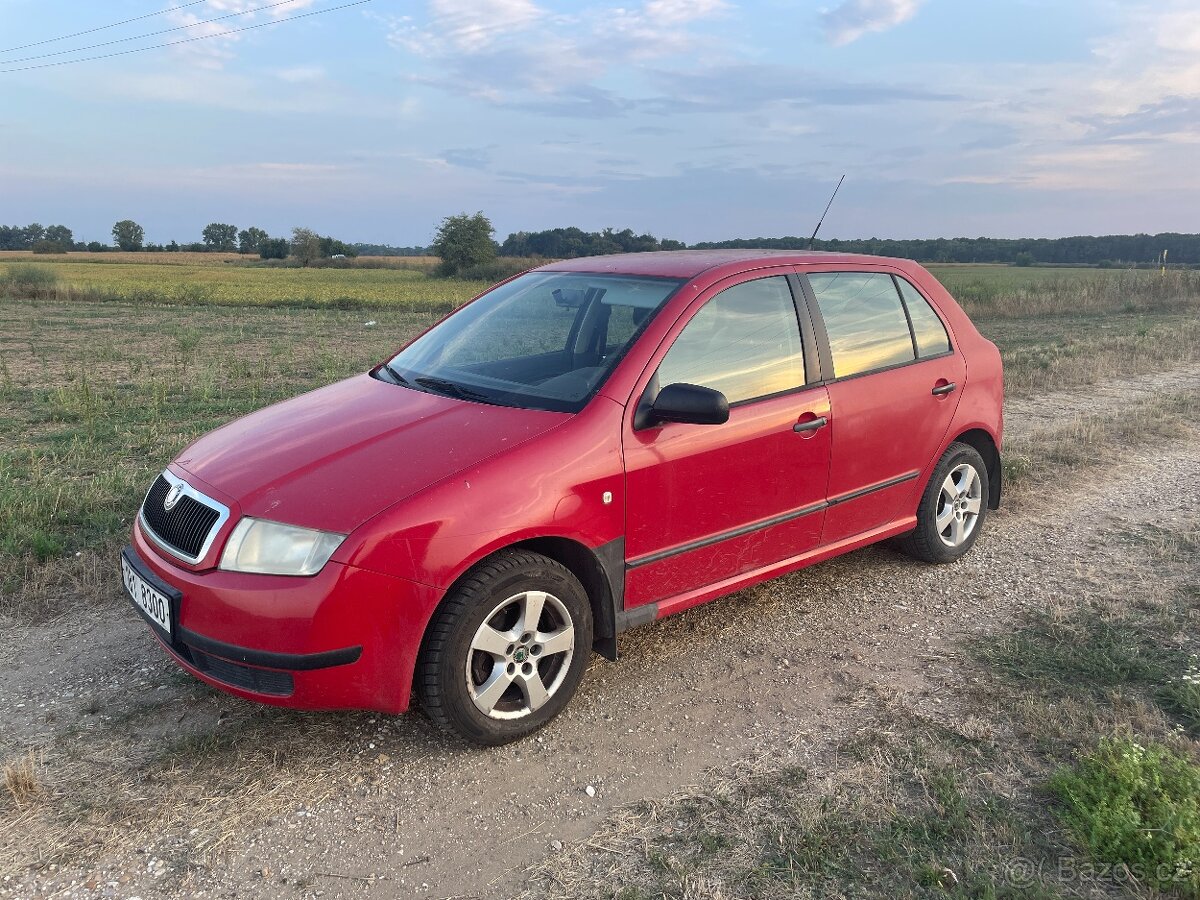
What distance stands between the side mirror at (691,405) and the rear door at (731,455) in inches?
4.7

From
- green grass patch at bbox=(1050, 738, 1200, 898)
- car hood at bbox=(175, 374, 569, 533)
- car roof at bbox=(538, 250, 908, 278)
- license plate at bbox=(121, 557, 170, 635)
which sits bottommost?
green grass patch at bbox=(1050, 738, 1200, 898)

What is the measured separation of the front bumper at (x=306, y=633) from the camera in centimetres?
279

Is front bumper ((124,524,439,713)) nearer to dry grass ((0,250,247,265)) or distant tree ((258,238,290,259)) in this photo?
dry grass ((0,250,247,265))

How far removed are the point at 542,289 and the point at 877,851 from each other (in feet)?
9.35

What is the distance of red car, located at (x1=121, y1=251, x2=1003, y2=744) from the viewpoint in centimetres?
288

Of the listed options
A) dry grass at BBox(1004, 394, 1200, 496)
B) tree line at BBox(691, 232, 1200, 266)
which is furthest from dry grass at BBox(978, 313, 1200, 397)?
tree line at BBox(691, 232, 1200, 266)

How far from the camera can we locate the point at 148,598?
3.17m

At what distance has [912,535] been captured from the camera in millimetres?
4891

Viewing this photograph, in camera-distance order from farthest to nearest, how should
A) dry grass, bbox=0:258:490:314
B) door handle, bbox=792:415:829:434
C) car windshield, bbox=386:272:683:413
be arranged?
1. dry grass, bbox=0:258:490:314
2. door handle, bbox=792:415:829:434
3. car windshield, bbox=386:272:683:413

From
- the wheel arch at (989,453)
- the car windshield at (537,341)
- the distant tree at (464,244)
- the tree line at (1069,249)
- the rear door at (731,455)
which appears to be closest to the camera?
the rear door at (731,455)

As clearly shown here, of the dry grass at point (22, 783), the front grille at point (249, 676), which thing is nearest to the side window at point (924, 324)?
the front grille at point (249, 676)

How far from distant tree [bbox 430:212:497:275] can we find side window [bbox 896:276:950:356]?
57.2 metres

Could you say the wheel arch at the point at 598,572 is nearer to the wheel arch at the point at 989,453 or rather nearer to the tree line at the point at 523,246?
the wheel arch at the point at 989,453

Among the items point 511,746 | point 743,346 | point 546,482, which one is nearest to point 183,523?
point 546,482
